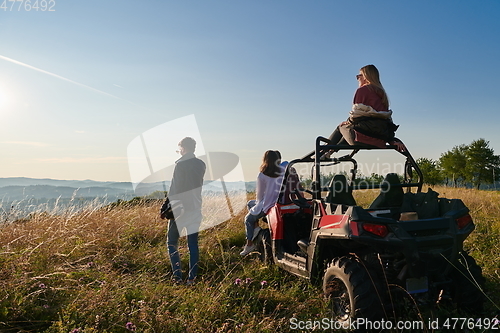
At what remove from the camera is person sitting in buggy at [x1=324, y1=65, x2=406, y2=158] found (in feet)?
14.0

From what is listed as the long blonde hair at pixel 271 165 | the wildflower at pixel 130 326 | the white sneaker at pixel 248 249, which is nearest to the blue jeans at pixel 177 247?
the white sneaker at pixel 248 249

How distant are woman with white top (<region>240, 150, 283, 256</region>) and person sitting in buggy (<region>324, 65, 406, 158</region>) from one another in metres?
1.47

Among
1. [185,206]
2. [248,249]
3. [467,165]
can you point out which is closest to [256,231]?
[248,249]

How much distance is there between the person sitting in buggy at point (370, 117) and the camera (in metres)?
4.28

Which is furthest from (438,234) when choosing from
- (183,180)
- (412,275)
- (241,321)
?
(183,180)

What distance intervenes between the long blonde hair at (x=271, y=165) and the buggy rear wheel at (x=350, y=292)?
2.18 metres

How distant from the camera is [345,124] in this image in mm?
4402

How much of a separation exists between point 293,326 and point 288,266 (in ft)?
4.10

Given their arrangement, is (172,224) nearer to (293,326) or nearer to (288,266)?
(288,266)

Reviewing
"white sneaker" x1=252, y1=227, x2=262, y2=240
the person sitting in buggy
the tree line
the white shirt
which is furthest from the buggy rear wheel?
the tree line

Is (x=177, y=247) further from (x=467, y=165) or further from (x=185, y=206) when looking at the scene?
(x=467, y=165)

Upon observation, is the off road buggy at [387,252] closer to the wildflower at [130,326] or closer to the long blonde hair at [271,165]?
the long blonde hair at [271,165]

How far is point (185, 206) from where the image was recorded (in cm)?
537

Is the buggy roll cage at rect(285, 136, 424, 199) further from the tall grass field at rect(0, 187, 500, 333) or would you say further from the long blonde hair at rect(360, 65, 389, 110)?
the tall grass field at rect(0, 187, 500, 333)
